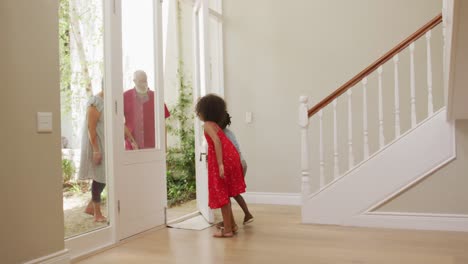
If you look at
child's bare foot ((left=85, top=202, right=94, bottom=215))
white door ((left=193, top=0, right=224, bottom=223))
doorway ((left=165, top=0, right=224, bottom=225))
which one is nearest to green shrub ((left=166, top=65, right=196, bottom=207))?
doorway ((left=165, top=0, right=224, bottom=225))

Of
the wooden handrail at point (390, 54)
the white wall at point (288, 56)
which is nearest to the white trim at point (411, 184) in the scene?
the wooden handrail at point (390, 54)

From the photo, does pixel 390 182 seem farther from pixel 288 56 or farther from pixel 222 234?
pixel 288 56

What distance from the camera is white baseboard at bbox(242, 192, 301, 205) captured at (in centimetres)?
525

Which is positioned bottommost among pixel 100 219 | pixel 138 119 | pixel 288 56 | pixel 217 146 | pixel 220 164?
pixel 100 219

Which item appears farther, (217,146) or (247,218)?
(247,218)

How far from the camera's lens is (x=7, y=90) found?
7.89ft

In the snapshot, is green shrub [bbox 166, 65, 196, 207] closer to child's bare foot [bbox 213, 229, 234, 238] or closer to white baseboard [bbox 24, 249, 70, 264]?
child's bare foot [bbox 213, 229, 234, 238]

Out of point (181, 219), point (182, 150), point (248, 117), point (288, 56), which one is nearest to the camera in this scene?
point (181, 219)

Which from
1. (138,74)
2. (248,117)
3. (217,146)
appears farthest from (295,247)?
(248,117)

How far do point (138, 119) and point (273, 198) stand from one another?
2.28m

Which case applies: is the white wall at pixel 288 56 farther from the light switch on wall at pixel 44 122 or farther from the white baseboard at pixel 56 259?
the light switch on wall at pixel 44 122

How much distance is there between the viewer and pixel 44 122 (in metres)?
2.64

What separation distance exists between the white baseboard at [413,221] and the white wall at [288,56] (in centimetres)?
125

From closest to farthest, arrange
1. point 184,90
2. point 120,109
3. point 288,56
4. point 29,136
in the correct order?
1. point 29,136
2. point 120,109
3. point 288,56
4. point 184,90
